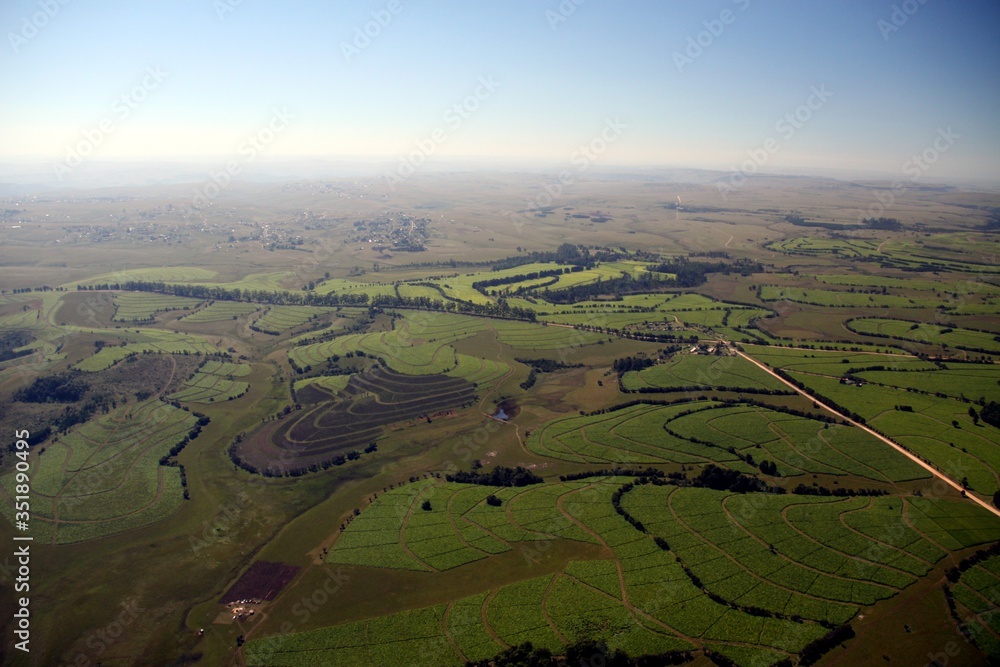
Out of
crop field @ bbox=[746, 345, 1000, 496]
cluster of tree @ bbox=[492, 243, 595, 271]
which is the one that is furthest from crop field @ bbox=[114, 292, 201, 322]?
crop field @ bbox=[746, 345, 1000, 496]

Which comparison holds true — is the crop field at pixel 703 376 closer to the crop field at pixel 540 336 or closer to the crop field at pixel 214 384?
the crop field at pixel 540 336

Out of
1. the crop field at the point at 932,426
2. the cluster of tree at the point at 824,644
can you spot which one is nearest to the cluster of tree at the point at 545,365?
the crop field at the point at 932,426

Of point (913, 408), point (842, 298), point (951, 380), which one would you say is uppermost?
point (842, 298)

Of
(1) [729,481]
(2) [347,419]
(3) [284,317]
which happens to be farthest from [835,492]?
(3) [284,317]

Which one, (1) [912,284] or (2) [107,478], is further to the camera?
(1) [912,284]

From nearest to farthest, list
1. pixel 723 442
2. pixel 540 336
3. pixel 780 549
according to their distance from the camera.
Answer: pixel 780 549
pixel 723 442
pixel 540 336

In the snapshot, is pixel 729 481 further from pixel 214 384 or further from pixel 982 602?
pixel 214 384
